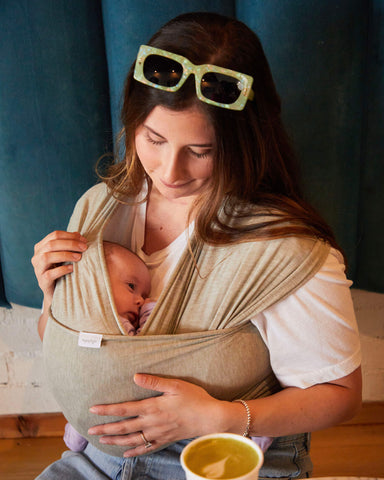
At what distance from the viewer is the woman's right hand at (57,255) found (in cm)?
106

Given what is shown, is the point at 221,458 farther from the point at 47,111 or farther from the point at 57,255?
the point at 47,111

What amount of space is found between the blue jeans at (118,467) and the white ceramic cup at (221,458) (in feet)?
1.53

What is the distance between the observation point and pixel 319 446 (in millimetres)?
1656

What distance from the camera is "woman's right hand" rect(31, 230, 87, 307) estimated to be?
106 cm

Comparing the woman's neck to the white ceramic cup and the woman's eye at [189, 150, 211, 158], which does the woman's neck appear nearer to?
the woman's eye at [189, 150, 211, 158]

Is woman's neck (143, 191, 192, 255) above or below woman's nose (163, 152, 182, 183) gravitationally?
below

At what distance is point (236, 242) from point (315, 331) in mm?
228

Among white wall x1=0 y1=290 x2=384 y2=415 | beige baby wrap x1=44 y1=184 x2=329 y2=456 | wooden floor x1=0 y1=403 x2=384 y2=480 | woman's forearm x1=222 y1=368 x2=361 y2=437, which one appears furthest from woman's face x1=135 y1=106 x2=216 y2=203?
wooden floor x1=0 y1=403 x2=384 y2=480

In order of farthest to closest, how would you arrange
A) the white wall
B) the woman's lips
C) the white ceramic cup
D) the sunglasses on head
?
1. the white wall
2. the woman's lips
3. the sunglasses on head
4. the white ceramic cup

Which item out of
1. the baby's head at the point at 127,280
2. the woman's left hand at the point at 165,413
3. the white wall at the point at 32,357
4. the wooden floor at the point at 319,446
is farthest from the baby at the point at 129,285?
the wooden floor at the point at 319,446

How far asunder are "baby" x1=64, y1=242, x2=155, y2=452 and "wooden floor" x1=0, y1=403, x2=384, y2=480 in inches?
26.0

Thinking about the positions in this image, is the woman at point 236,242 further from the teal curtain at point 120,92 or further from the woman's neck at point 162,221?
the teal curtain at point 120,92

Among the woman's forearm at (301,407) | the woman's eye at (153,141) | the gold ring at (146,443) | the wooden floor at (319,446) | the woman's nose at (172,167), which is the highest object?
the woman's eye at (153,141)

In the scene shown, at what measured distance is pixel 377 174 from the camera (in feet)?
4.18
